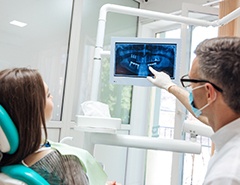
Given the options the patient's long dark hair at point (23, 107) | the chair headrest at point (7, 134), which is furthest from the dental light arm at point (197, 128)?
the chair headrest at point (7, 134)

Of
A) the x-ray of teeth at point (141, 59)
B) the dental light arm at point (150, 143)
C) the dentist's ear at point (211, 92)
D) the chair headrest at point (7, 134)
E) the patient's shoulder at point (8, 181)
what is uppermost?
the x-ray of teeth at point (141, 59)

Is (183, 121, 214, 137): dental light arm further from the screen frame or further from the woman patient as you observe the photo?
the woman patient

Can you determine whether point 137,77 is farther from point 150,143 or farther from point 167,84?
point 150,143

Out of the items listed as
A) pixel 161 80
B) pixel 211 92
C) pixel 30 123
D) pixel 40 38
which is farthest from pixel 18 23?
pixel 211 92

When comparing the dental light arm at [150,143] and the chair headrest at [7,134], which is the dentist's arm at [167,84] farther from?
the chair headrest at [7,134]

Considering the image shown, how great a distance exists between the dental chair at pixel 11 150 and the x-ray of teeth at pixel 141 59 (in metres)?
0.94

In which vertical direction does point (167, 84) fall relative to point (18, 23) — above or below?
below

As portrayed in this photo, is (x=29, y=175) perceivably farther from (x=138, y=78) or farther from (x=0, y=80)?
(x=138, y=78)

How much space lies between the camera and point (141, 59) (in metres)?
1.79

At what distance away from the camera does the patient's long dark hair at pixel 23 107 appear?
3.40 ft

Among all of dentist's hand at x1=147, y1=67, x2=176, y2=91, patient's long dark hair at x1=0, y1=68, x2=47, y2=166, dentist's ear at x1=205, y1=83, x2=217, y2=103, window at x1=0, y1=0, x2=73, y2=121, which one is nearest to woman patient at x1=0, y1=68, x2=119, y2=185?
patient's long dark hair at x1=0, y1=68, x2=47, y2=166

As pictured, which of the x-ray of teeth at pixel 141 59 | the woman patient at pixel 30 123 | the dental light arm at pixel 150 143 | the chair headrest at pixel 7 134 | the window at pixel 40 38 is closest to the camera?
the chair headrest at pixel 7 134

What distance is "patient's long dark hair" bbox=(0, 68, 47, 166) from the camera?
3.40ft

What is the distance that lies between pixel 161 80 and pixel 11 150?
1.01 meters
